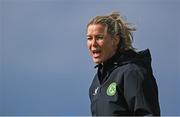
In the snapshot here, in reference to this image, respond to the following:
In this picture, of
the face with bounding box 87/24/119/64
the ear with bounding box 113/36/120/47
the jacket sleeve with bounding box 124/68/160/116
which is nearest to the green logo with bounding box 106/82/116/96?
the jacket sleeve with bounding box 124/68/160/116

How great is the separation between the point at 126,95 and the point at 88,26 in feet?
2.71

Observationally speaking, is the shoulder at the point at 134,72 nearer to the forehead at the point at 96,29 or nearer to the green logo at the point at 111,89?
the green logo at the point at 111,89

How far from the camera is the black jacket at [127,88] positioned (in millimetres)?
4535

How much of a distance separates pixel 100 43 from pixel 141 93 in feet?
2.28

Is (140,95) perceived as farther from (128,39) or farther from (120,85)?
(128,39)

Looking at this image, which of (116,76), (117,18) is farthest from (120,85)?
(117,18)

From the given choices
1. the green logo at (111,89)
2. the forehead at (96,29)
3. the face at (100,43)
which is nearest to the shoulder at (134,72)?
the green logo at (111,89)

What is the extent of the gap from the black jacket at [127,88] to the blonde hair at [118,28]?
4.5 inches

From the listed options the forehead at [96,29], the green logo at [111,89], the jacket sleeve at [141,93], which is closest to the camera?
the jacket sleeve at [141,93]

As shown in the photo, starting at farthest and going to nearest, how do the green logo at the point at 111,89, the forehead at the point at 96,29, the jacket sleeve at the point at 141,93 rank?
the forehead at the point at 96,29
the green logo at the point at 111,89
the jacket sleeve at the point at 141,93

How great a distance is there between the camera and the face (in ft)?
16.2

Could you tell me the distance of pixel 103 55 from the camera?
496cm

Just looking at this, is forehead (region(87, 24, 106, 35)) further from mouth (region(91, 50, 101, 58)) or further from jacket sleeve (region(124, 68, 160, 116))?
jacket sleeve (region(124, 68, 160, 116))

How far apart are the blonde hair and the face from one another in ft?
0.15
